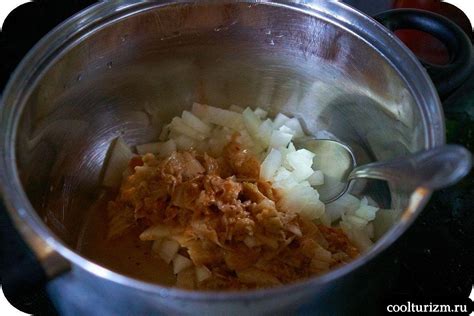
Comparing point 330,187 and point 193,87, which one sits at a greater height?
point 193,87

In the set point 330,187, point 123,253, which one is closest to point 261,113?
point 330,187

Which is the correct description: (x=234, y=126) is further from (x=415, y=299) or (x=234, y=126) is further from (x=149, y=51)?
(x=415, y=299)

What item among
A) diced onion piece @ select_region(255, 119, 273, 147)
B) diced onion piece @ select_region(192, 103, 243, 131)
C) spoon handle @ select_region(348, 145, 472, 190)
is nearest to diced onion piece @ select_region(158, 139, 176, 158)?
diced onion piece @ select_region(192, 103, 243, 131)

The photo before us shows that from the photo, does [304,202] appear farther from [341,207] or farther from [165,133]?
[165,133]

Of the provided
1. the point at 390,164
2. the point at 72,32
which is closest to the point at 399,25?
the point at 390,164

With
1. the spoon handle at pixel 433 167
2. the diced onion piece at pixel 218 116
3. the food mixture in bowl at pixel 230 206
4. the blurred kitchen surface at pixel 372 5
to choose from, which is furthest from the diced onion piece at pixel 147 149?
the blurred kitchen surface at pixel 372 5

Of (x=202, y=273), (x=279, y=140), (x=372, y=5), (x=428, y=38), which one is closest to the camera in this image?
(x=202, y=273)

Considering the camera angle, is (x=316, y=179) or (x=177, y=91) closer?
(x=316, y=179)
